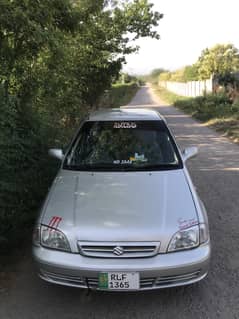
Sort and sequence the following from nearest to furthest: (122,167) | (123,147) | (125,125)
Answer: (122,167) < (123,147) < (125,125)

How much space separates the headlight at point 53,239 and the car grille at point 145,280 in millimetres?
228

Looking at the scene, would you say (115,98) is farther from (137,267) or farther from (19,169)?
(137,267)

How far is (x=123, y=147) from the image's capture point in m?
4.74

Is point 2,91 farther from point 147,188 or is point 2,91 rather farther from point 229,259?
point 229,259

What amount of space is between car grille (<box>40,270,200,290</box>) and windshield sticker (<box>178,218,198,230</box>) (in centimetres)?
39

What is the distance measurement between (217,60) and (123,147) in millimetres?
58287

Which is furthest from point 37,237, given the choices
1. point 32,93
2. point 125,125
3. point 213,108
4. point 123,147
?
point 213,108

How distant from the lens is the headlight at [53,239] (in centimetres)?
330

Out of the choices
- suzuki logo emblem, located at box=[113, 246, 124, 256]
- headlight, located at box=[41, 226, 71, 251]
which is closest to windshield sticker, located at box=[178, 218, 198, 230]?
suzuki logo emblem, located at box=[113, 246, 124, 256]

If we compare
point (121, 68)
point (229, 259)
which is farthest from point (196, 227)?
point (121, 68)

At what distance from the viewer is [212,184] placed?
24.4 ft

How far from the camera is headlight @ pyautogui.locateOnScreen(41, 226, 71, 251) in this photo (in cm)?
330

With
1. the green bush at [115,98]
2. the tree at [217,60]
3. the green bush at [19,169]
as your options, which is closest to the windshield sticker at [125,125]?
the green bush at [19,169]

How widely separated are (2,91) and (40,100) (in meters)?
3.34
